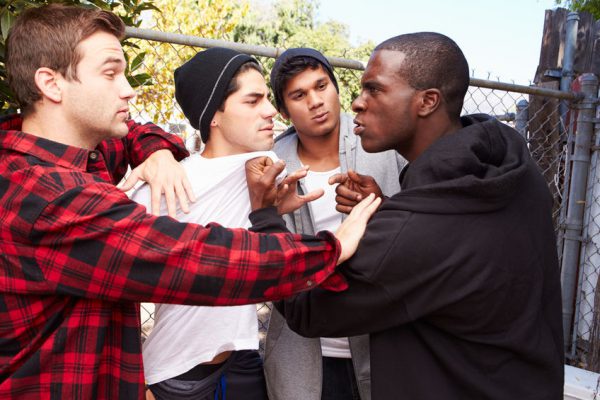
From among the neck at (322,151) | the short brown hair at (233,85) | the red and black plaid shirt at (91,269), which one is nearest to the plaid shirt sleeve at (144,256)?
the red and black plaid shirt at (91,269)

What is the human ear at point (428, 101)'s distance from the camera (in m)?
1.80

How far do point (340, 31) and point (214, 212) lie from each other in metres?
29.4

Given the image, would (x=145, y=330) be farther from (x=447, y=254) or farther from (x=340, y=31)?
(x=340, y=31)

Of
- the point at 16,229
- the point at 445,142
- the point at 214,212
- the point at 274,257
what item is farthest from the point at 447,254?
the point at 16,229

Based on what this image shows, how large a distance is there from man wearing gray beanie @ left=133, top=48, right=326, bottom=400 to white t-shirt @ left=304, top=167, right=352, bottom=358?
305 mm

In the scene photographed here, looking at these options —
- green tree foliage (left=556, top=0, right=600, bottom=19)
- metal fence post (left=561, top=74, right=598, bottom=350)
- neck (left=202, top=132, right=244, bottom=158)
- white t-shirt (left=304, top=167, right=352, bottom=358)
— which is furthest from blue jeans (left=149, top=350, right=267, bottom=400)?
green tree foliage (left=556, top=0, right=600, bottom=19)

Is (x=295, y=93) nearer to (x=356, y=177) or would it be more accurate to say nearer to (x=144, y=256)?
(x=356, y=177)

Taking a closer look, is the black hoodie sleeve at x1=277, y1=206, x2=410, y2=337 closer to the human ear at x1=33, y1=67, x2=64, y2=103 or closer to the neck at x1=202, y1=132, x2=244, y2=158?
the neck at x1=202, y1=132, x2=244, y2=158

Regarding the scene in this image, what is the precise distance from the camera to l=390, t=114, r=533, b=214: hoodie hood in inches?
59.7

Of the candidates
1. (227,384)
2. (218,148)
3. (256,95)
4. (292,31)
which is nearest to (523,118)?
(256,95)

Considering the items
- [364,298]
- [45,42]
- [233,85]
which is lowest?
[364,298]

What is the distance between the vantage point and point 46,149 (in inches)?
57.2

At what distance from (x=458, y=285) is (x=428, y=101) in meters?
0.63

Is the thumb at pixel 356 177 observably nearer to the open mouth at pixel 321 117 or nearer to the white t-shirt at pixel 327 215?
the white t-shirt at pixel 327 215
